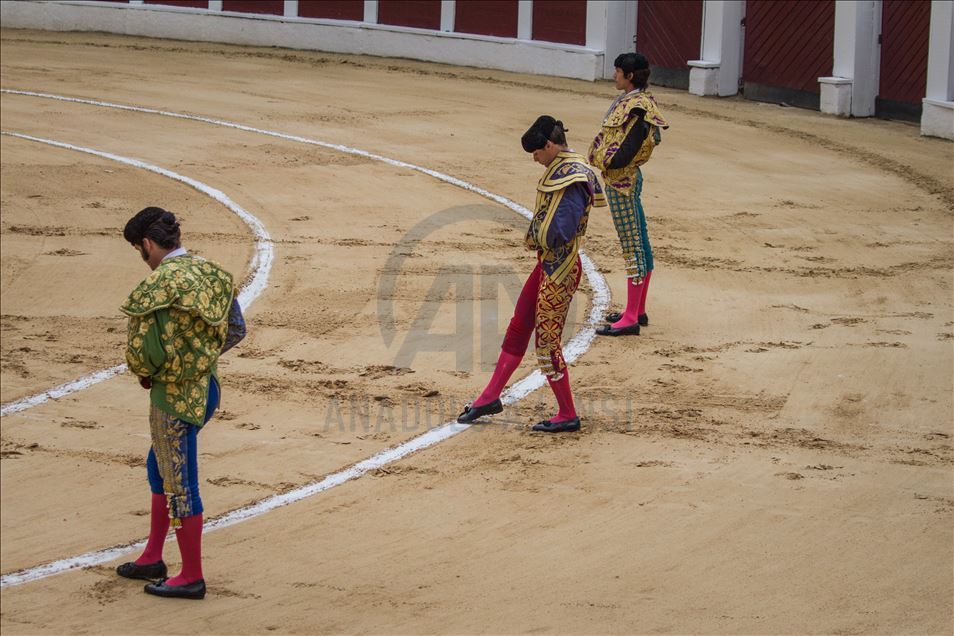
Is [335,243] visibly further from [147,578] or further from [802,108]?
[802,108]

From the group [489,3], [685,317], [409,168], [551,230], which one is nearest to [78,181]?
[409,168]

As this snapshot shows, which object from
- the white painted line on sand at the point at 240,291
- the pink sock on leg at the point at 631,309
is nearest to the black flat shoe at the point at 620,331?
the pink sock on leg at the point at 631,309

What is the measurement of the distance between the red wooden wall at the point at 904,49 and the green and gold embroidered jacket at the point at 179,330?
13.6 m

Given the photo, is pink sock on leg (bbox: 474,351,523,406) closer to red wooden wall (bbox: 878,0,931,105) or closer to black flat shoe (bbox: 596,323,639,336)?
black flat shoe (bbox: 596,323,639,336)

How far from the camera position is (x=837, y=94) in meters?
17.7

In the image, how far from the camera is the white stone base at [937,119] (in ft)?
52.8

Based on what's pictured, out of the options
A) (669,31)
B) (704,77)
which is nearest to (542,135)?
(704,77)

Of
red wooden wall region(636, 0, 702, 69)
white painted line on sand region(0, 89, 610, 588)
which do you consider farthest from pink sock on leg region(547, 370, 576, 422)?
red wooden wall region(636, 0, 702, 69)

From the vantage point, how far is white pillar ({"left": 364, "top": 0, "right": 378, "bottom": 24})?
74.4 ft

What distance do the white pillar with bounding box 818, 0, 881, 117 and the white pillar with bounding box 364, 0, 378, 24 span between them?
8.00 metres

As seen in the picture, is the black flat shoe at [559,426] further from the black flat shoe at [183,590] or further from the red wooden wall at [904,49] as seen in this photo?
the red wooden wall at [904,49]

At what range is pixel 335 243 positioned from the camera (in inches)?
455

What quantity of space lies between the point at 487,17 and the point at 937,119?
25.9ft

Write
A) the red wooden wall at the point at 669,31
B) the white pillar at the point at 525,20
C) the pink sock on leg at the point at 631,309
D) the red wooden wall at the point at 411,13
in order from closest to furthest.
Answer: the pink sock on leg at the point at 631,309
the red wooden wall at the point at 669,31
the white pillar at the point at 525,20
the red wooden wall at the point at 411,13
